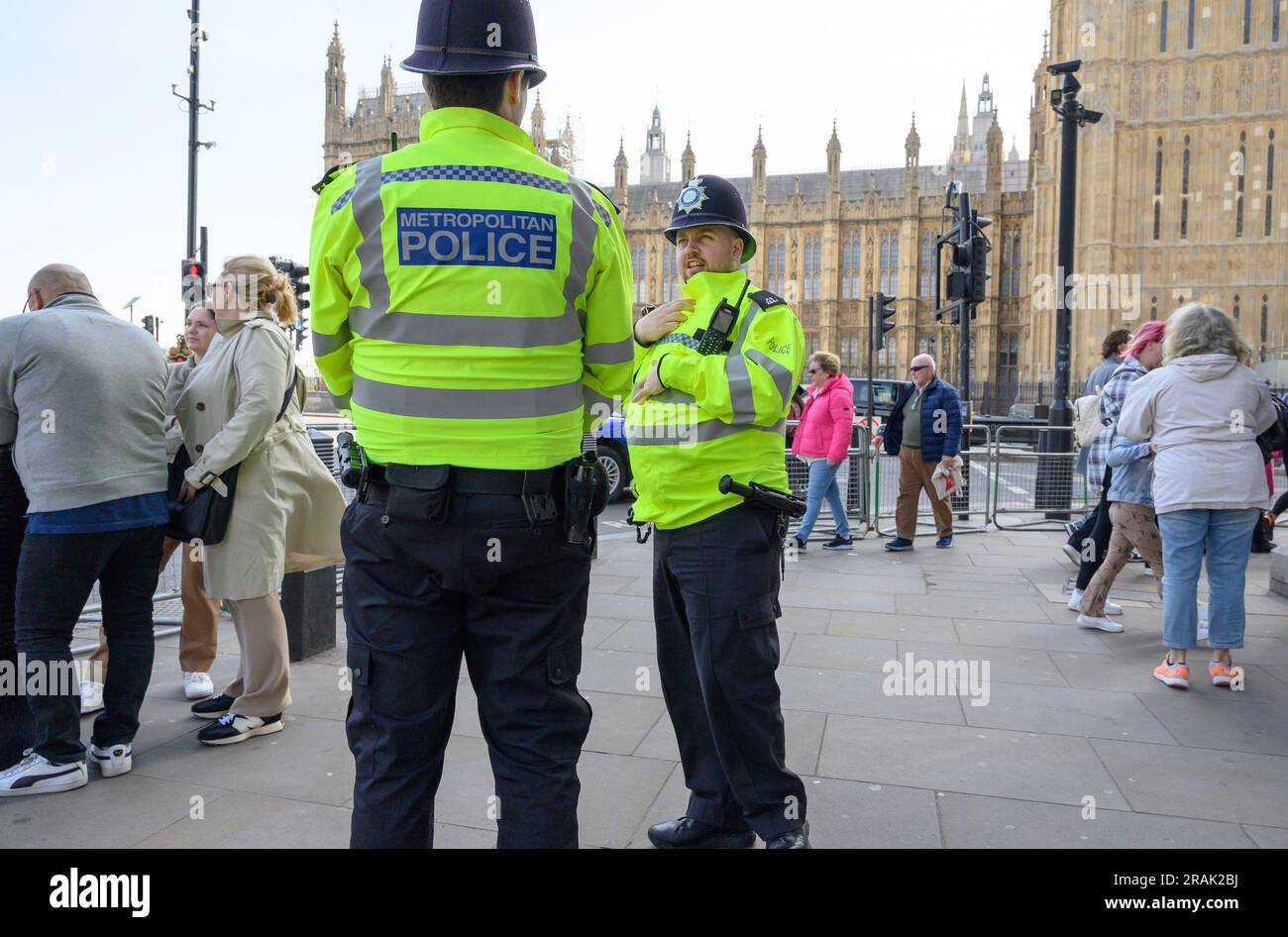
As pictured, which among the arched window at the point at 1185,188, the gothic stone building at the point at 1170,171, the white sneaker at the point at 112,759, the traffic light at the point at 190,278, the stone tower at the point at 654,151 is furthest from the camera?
the stone tower at the point at 654,151

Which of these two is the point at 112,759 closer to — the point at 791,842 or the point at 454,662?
the point at 454,662

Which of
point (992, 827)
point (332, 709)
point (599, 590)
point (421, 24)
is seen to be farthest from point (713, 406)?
point (599, 590)

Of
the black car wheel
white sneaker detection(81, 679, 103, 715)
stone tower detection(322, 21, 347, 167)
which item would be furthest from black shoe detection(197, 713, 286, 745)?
stone tower detection(322, 21, 347, 167)

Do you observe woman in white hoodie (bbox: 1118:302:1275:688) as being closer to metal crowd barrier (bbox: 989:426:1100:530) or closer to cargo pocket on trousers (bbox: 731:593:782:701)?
cargo pocket on trousers (bbox: 731:593:782:701)

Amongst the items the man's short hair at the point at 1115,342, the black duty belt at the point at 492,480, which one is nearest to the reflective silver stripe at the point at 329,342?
the black duty belt at the point at 492,480

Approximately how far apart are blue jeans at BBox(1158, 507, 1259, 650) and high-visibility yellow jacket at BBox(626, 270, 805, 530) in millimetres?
2947

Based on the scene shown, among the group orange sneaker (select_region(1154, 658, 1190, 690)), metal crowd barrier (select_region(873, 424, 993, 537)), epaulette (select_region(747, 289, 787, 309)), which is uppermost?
epaulette (select_region(747, 289, 787, 309))

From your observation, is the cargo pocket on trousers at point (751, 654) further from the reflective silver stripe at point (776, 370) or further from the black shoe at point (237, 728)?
the black shoe at point (237, 728)

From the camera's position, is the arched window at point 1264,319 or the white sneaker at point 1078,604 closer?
the white sneaker at point 1078,604

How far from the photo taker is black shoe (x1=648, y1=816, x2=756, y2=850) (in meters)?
2.93

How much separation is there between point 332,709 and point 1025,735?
3044 mm

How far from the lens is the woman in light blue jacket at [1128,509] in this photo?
5.51 metres

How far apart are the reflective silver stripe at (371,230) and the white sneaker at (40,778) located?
8.15 ft

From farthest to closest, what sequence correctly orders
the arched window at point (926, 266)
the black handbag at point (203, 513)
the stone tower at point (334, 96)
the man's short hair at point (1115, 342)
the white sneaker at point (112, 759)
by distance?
the stone tower at point (334, 96) → the arched window at point (926, 266) → the man's short hair at point (1115, 342) → the black handbag at point (203, 513) → the white sneaker at point (112, 759)
